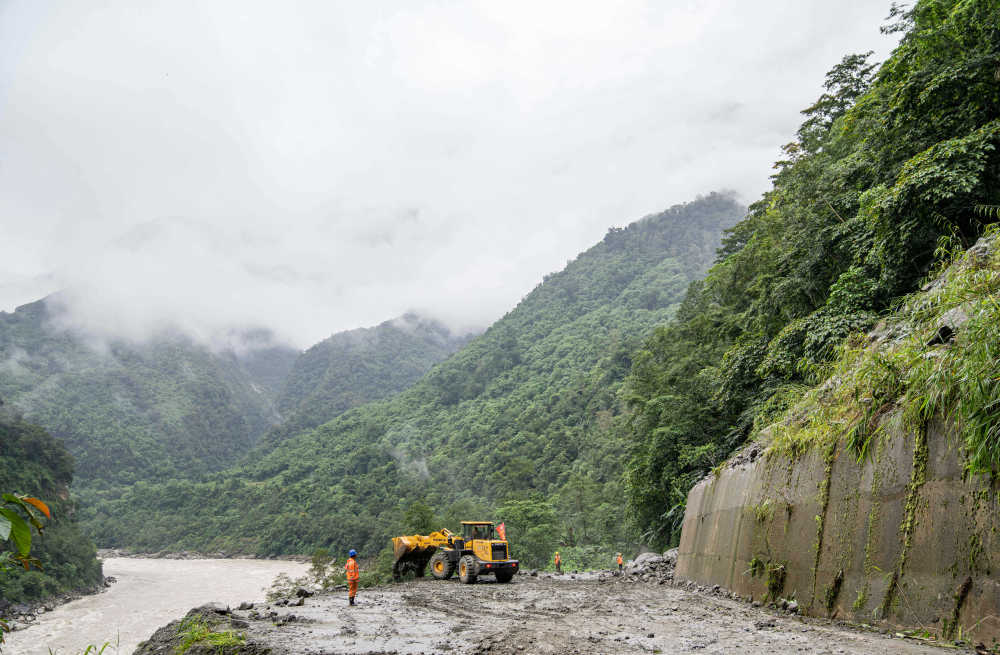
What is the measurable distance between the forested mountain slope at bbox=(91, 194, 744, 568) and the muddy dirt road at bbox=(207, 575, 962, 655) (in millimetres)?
22566

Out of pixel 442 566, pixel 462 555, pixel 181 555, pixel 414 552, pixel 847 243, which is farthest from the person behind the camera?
pixel 181 555

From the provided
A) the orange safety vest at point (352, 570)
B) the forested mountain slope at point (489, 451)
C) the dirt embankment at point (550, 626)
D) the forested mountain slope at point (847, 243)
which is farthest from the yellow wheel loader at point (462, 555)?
the forested mountain slope at point (489, 451)

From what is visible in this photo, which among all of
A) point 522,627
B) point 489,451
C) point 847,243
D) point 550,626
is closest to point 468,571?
point 522,627

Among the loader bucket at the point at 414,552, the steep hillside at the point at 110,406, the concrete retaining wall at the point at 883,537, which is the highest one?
the concrete retaining wall at the point at 883,537

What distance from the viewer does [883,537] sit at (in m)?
6.65

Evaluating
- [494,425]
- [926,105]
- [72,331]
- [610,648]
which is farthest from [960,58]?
[72,331]

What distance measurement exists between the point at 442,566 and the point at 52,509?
43.8m

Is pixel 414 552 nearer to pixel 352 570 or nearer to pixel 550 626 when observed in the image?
pixel 352 570

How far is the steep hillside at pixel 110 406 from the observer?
13038 cm

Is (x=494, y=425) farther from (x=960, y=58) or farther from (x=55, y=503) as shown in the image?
(x=960, y=58)

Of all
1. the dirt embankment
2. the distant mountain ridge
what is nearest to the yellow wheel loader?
the dirt embankment

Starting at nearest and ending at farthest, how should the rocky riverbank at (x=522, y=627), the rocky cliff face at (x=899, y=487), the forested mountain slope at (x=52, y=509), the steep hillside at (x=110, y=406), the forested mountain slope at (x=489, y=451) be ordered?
1. the rocky cliff face at (x=899, y=487)
2. the rocky riverbank at (x=522, y=627)
3. the forested mountain slope at (x=52, y=509)
4. the forested mountain slope at (x=489, y=451)
5. the steep hillside at (x=110, y=406)

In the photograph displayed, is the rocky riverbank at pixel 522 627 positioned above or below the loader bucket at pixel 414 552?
above

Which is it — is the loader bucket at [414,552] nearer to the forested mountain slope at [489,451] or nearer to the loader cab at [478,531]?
the loader cab at [478,531]
